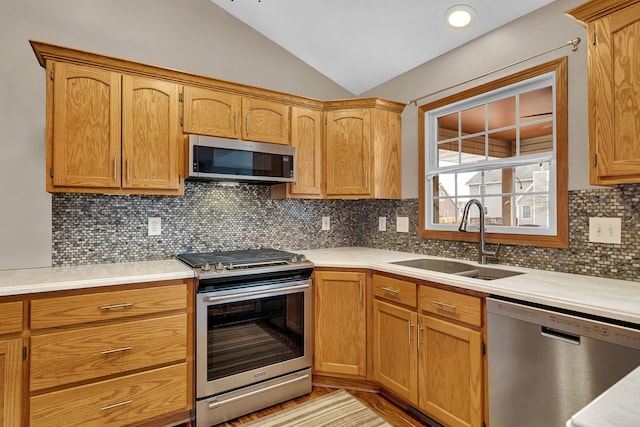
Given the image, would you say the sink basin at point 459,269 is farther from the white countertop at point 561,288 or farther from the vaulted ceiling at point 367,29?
the vaulted ceiling at point 367,29

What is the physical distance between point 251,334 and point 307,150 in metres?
1.47

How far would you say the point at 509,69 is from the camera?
2244 mm

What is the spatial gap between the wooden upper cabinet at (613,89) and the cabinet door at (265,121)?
183 centimetres

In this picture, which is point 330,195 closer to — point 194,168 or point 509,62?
point 194,168

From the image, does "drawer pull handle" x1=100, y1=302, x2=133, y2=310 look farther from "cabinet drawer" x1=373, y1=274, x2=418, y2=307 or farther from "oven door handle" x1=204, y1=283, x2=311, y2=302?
"cabinet drawer" x1=373, y1=274, x2=418, y2=307

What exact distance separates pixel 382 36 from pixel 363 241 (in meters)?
1.81

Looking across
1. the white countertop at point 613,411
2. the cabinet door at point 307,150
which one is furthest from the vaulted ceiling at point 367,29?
the white countertop at point 613,411

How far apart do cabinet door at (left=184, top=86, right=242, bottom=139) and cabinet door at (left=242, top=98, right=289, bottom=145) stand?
0.22 ft

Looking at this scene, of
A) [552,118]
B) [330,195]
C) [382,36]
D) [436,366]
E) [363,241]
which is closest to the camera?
[436,366]

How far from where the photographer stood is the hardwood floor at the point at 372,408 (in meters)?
2.07

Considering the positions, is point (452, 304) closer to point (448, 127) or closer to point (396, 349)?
point (396, 349)

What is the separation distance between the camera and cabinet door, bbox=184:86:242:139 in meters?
2.33

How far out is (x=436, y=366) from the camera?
6.29 ft

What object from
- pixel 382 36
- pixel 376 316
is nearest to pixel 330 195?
pixel 376 316
